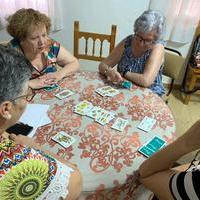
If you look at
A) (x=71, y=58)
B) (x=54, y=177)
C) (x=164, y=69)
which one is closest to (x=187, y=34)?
(x=164, y=69)

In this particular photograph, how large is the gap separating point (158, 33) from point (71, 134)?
3.62 feet

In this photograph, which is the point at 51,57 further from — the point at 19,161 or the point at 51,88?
the point at 19,161

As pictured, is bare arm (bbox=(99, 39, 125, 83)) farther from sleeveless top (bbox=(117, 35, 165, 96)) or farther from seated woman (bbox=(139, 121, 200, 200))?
seated woman (bbox=(139, 121, 200, 200))

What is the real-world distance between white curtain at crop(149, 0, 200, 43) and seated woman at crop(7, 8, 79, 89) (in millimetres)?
1407

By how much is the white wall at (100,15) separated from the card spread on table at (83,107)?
66.3 inches

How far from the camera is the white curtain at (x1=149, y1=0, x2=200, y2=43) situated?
2.96m

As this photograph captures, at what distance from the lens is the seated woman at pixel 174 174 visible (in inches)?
40.1

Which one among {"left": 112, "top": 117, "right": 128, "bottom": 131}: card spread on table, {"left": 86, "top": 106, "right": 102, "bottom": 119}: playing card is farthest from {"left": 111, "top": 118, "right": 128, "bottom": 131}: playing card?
{"left": 86, "top": 106, "right": 102, "bottom": 119}: playing card

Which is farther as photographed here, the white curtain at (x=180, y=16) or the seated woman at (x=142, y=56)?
the white curtain at (x=180, y=16)

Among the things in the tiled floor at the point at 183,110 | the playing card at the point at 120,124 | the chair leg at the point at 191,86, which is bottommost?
the tiled floor at the point at 183,110

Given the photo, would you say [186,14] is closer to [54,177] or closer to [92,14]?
[92,14]

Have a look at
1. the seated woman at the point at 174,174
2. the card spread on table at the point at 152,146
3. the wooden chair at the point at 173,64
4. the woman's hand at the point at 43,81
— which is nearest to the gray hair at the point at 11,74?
the seated woman at the point at 174,174

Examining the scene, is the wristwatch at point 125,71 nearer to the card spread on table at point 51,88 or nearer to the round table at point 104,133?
the round table at point 104,133

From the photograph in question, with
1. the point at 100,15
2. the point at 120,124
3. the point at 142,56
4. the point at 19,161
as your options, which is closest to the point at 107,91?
the point at 120,124
